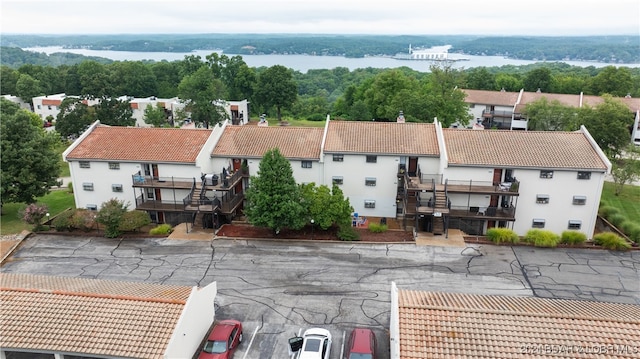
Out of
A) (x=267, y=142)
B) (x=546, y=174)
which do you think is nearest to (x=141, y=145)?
(x=267, y=142)

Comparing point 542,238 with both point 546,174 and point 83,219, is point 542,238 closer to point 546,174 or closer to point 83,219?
point 546,174

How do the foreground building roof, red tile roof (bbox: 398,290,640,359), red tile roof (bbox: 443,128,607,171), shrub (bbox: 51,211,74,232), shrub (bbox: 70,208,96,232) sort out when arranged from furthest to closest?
1. shrub (bbox: 51,211,74,232)
2. shrub (bbox: 70,208,96,232)
3. red tile roof (bbox: 443,128,607,171)
4. the foreground building roof
5. red tile roof (bbox: 398,290,640,359)

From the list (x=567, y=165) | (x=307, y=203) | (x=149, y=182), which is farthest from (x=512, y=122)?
(x=149, y=182)

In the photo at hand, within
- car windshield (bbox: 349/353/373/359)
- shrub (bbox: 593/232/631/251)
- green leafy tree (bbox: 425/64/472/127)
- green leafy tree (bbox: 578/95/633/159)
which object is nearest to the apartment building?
shrub (bbox: 593/232/631/251)

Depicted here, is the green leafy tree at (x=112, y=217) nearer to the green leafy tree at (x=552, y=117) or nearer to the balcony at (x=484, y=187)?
the balcony at (x=484, y=187)

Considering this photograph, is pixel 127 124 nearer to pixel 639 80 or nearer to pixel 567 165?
pixel 567 165

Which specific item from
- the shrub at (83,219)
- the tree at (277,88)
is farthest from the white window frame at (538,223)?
the tree at (277,88)

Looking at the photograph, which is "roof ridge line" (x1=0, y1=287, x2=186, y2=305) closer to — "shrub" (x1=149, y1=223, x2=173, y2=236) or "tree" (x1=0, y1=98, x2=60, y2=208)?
"shrub" (x1=149, y1=223, x2=173, y2=236)
